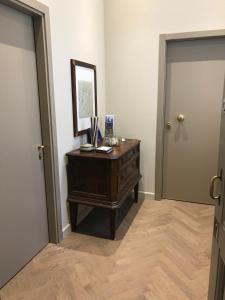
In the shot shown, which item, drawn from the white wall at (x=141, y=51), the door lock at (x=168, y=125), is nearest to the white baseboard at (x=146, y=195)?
the white wall at (x=141, y=51)

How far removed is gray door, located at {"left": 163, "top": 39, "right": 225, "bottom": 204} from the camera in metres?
2.85

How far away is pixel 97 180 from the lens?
7.77ft

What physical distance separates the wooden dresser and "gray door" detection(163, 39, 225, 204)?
0.90 metres

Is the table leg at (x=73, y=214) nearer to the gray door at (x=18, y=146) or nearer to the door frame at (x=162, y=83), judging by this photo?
the gray door at (x=18, y=146)

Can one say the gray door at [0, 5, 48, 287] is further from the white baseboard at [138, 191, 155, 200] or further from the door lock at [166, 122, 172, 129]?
the door lock at [166, 122, 172, 129]

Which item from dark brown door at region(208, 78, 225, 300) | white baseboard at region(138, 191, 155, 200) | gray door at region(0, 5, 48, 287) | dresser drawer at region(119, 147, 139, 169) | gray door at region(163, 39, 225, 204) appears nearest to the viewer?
dark brown door at region(208, 78, 225, 300)

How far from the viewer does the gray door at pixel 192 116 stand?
2.85 metres

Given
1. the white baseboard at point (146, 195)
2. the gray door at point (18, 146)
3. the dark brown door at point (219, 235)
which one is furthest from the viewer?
the white baseboard at point (146, 195)

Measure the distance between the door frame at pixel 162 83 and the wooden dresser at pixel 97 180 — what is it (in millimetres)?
697

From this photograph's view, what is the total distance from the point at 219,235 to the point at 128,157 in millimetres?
1662

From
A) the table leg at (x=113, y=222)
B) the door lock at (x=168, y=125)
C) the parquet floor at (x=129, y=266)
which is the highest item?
the door lock at (x=168, y=125)

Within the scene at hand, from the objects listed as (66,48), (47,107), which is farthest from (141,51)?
(47,107)

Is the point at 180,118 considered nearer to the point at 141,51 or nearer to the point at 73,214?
the point at 141,51

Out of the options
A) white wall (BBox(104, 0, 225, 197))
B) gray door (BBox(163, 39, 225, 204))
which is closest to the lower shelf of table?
white wall (BBox(104, 0, 225, 197))
